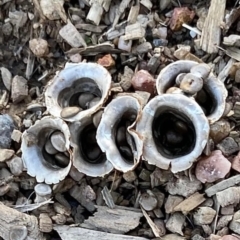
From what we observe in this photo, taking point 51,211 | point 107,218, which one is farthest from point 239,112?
point 51,211

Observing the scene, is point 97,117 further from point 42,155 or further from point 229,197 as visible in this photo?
point 229,197

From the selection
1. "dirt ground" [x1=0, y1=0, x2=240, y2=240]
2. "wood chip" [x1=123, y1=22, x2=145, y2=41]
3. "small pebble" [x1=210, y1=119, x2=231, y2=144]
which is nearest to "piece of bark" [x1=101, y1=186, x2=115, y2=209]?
"dirt ground" [x1=0, y1=0, x2=240, y2=240]

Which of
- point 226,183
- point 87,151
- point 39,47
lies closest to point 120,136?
point 87,151

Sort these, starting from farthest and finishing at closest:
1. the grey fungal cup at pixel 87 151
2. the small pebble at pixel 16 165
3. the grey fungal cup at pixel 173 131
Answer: the small pebble at pixel 16 165
the grey fungal cup at pixel 87 151
the grey fungal cup at pixel 173 131

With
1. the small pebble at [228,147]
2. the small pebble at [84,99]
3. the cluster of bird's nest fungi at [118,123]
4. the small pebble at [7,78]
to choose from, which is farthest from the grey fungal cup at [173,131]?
the small pebble at [7,78]

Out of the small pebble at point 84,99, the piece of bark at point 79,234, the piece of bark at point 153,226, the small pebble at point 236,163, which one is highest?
the small pebble at point 84,99

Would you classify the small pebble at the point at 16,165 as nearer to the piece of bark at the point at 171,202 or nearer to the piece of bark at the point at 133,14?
the piece of bark at the point at 171,202

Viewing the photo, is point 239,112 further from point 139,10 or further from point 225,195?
point 139,10
